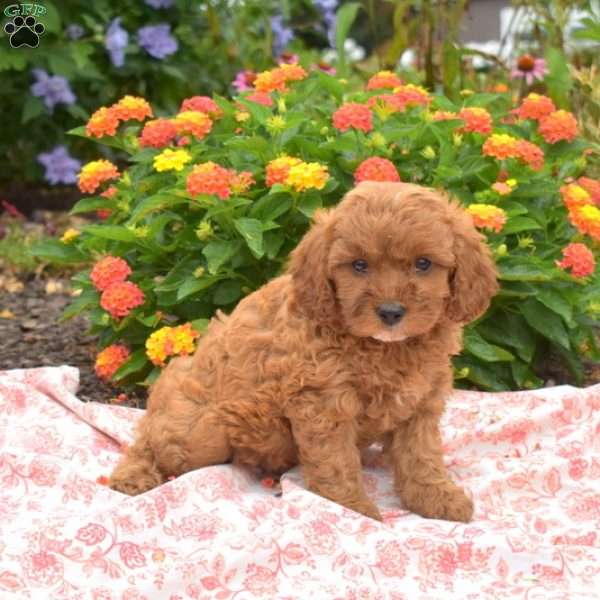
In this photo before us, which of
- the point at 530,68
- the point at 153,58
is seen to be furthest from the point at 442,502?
the point at 153,58

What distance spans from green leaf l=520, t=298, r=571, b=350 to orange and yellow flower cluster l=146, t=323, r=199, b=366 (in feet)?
5.45

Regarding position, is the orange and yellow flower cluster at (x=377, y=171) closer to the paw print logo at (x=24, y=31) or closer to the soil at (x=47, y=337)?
the soil at (x=47, y=337)

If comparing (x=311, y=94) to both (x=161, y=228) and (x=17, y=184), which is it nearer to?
(x=161, y=228)

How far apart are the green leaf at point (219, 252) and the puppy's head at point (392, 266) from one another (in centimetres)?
124

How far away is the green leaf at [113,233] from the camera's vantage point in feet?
17.7

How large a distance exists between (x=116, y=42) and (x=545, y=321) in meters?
4.60

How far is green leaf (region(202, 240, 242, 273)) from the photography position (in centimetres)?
515

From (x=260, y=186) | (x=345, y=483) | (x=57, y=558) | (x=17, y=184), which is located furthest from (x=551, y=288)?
(x=17, y=184)

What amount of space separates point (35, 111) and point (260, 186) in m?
3.56

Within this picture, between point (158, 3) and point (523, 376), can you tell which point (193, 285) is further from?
point (158, 3)

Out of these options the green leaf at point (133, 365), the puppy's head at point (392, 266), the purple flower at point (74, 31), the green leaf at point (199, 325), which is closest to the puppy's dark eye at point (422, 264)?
the puppy's head at point (392, 266)

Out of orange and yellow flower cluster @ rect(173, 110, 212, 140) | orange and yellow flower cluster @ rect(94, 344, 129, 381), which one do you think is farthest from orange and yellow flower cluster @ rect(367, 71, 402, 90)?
orange and yellow flower cluster @ rect(94, 344, 129, 381)

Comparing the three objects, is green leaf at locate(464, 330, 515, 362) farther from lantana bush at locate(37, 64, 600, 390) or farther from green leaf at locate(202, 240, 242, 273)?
green leaf at locate(202, 240, 242, 273)

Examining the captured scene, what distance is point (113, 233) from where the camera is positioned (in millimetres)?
5410
